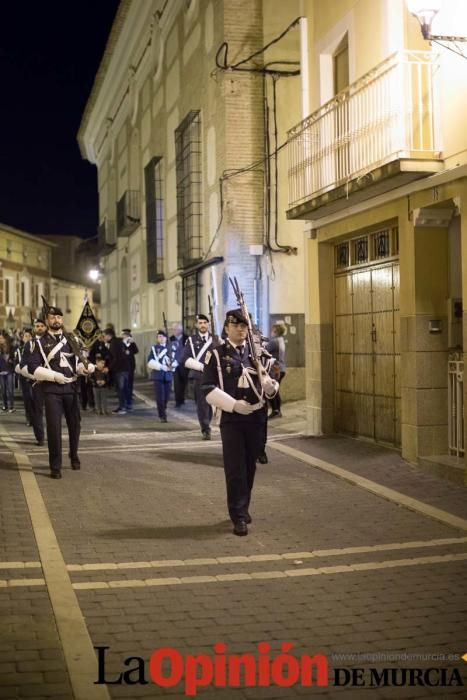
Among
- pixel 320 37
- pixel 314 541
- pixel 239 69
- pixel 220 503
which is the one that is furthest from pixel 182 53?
pixel 314 541

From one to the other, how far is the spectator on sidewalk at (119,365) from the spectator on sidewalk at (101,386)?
36 cm

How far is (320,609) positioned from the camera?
5789mm

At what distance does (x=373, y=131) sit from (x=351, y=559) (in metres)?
6.50

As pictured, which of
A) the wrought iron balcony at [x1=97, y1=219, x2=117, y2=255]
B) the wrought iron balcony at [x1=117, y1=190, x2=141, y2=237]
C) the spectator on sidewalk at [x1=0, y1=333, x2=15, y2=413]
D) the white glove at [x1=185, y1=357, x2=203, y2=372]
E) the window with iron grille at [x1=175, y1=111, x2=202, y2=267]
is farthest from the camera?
the wrought iron balcony at [x1=97, y1=219, x2=117, y2=255]

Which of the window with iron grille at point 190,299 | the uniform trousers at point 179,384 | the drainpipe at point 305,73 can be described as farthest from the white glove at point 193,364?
the window with iron grille at point 190,299

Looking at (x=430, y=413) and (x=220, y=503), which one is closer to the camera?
(x=220, y=503)

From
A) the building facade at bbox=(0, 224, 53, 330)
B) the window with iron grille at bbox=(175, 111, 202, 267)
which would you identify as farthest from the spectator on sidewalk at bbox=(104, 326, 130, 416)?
the building facade at bbox=(0, 224, 53, 330)

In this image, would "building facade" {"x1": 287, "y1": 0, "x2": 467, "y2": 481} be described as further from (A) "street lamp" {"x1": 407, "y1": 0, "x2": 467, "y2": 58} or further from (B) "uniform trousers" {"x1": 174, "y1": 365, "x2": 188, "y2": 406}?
(B) "uniform trousers" {"x1": 174, "y1": 365, "x2": 188, "y2": 406}

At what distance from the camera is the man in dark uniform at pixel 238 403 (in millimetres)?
7832

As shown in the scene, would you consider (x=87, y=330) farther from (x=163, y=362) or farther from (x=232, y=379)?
(x=232, y=379)

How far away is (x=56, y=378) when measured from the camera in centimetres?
1066

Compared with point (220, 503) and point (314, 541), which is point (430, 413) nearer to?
point (220, 503)

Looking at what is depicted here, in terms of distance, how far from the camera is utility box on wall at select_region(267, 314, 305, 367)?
19728 mm

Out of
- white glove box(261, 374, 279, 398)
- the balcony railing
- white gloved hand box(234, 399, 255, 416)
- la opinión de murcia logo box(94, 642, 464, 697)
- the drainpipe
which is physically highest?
the drainpipe
